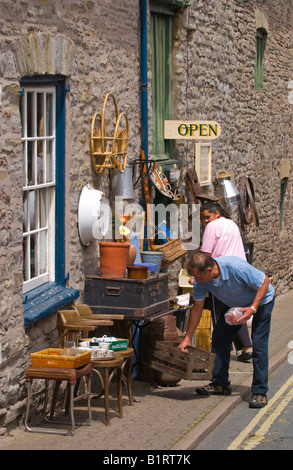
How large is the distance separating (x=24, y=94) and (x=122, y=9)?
9.11 feet

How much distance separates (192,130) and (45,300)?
14.9 ft

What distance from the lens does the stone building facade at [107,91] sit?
7125 millimetres

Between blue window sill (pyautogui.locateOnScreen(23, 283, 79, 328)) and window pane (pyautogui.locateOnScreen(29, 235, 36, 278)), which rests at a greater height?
window pane (pyautogui.locateOnScreen(29, 235, 36, 278))

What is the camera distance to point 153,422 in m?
7.80

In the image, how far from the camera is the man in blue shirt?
8086 millimetres

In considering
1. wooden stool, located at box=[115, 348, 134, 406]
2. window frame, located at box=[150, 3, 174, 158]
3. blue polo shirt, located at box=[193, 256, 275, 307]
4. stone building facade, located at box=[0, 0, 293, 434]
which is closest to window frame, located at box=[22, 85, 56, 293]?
stone building facade, located at box=[0, 0, 293, 434]

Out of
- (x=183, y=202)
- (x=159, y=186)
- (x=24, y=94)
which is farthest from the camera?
(x=183, y=202)

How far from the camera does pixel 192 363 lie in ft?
27.8

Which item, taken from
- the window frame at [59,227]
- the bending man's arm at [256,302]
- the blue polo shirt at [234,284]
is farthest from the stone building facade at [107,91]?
the bending man's arm at [256,302]

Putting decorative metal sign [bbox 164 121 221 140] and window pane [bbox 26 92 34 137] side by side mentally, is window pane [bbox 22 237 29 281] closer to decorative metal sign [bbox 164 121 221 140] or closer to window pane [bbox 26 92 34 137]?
window pane [bbox 26 92 34 137]

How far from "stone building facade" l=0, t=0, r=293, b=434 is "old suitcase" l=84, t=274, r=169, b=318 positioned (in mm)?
179

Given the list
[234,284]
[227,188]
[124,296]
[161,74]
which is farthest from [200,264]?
[227,188]

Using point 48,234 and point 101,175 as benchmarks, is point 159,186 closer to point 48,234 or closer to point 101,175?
point 101,175

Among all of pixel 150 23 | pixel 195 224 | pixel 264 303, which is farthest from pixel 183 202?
pixel 264 303
